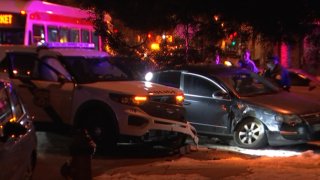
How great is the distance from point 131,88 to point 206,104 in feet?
6.46

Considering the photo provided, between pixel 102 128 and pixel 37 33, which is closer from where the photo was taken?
pixel 102 128

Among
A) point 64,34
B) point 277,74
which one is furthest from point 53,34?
point 277,74

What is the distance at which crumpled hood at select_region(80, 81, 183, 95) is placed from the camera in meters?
9.91

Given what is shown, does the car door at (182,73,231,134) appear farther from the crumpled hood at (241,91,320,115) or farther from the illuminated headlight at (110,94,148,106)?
the illuminated headlight at (110,94,148,106)

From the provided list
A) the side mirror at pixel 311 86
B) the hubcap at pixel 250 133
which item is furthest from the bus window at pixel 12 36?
the side mirror at pixel 311 86

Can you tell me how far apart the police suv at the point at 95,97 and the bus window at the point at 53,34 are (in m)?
6.12

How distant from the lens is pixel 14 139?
5695 mm

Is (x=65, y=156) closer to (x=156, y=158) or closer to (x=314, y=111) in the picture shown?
(x=156, y=158)

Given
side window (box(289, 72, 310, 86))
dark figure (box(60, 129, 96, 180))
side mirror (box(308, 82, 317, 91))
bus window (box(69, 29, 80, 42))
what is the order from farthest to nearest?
1. bus window (box(69, 29, 80, 42))
2. side window (box(289, 72, 310, 86))
3. side mirror (box(308, 82, 317, 91))
4. dark figure (box(60, 129, 96, 180))

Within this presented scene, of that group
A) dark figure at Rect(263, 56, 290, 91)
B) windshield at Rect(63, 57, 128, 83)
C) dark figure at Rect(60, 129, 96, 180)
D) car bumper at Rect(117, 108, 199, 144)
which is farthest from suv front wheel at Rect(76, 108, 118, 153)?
dark figure at Rect(263, 56, 290, 91)

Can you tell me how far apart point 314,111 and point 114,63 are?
12.8 ft

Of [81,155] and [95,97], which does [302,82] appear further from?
[81,155]

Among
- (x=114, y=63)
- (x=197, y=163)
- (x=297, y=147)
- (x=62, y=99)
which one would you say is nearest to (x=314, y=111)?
(x=297, y=147)

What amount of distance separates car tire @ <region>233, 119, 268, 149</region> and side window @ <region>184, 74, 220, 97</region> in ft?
2.96
